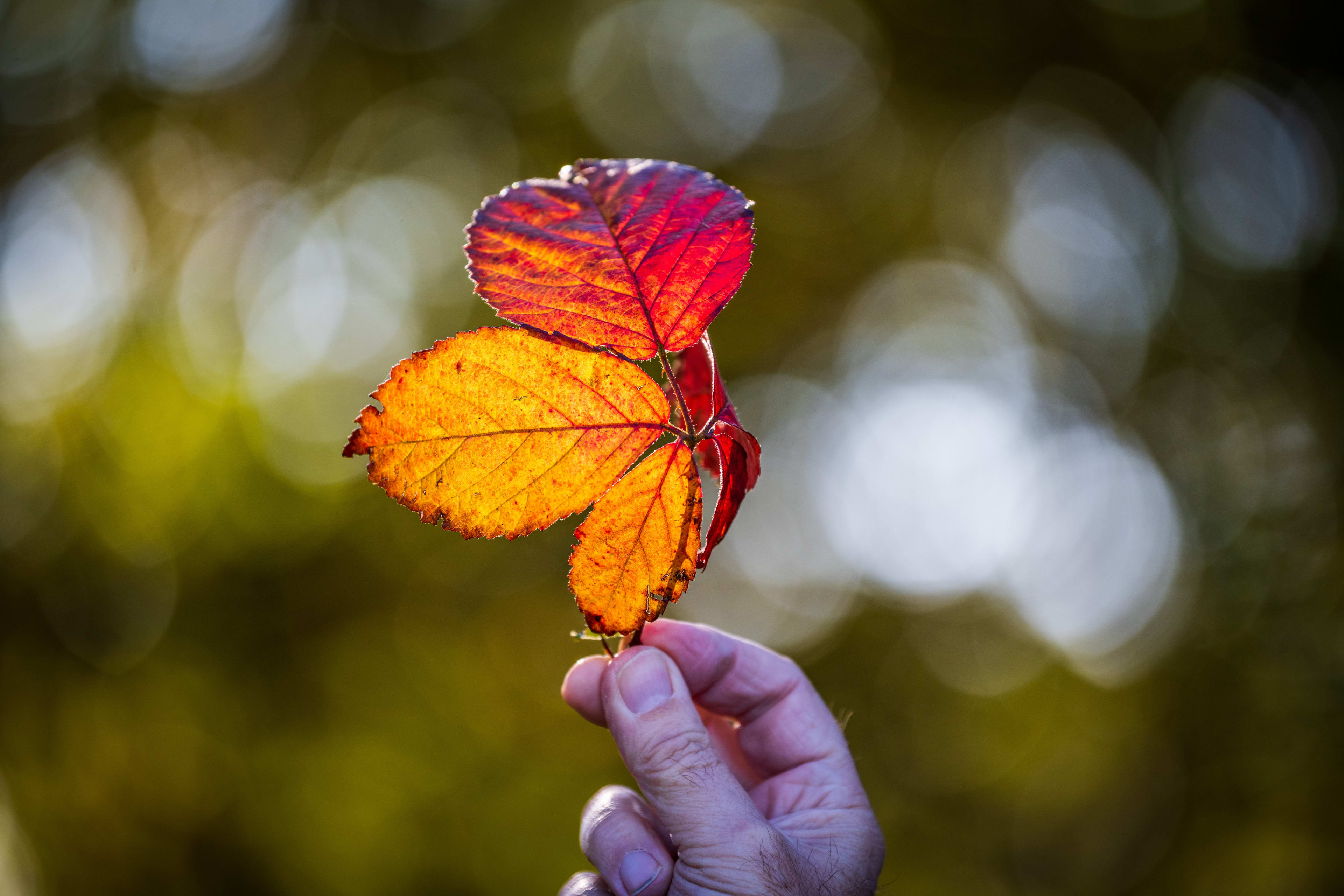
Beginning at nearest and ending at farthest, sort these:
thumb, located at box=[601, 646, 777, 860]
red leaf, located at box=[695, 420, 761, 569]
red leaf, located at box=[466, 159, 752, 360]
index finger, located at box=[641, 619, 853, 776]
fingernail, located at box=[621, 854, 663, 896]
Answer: red leaf, located at box=[466, 159, 752, 360]
red leaf, located at box=[695, 420, 761, 569]
thumb, located at box=[601, 646, 777, 860]
fingernail, located at box=[621, 854, 663, 896]
index finger, located at box=[641, 619, 853, 776]

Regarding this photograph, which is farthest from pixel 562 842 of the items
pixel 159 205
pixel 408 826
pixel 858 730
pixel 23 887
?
pixel 159 205

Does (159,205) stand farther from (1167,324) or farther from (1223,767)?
(1223,767)

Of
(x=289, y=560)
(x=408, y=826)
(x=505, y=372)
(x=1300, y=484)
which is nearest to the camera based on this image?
(x=505, y=372)

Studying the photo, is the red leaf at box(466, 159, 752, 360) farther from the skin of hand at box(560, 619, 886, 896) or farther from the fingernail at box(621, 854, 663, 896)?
the fingernail at box(621, 854, 663, 896)

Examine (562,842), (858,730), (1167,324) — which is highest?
(1167,324)

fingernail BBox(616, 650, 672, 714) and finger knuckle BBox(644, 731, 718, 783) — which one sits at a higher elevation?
fingernail BBox(616, 650, 672, 714)

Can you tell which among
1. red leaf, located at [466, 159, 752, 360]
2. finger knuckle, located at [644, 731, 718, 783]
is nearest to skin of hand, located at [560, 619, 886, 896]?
finger knuckle, located at [644, 731, 718, 783]
